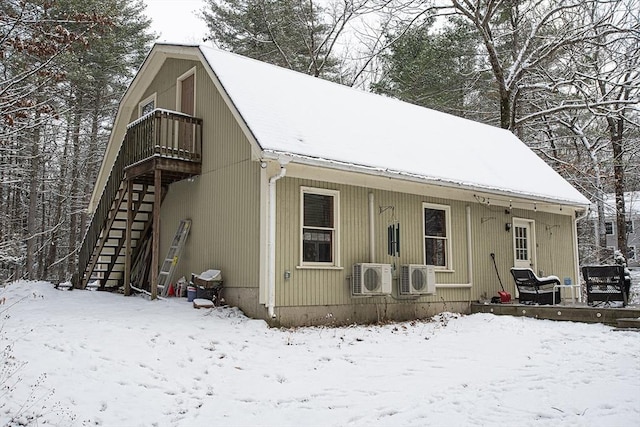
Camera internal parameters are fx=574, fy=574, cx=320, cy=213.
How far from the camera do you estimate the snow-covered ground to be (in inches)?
219

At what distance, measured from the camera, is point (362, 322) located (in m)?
11.1

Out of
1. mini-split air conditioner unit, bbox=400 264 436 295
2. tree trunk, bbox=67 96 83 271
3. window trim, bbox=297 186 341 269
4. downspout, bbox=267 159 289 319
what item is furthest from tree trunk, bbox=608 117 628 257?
tree trunk, bbox=67 96 83 271

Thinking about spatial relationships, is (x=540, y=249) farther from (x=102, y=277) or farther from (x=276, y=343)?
(x=102, y=277)

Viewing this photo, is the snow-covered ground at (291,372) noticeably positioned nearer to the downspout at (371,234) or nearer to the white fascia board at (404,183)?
the downspout at (371,234)

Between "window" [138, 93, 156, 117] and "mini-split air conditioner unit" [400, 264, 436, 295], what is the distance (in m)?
7.69

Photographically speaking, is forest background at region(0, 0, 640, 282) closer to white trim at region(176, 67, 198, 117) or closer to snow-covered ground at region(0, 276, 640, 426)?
white trim at region(176, 67, 198, 117)

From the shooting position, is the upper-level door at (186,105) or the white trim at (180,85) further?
the white trim at (180,85)

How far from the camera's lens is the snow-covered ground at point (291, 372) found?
5.57m

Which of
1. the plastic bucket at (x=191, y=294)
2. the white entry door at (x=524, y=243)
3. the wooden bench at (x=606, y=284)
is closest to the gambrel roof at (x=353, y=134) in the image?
the white entry door at (x=524, y=243)

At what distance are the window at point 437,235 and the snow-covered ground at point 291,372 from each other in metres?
2.46

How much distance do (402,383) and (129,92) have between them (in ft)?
38.1

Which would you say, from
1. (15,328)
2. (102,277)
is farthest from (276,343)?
(102,277)

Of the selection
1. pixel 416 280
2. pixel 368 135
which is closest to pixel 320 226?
pixel 416 280

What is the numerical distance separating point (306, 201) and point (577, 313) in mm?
5632
